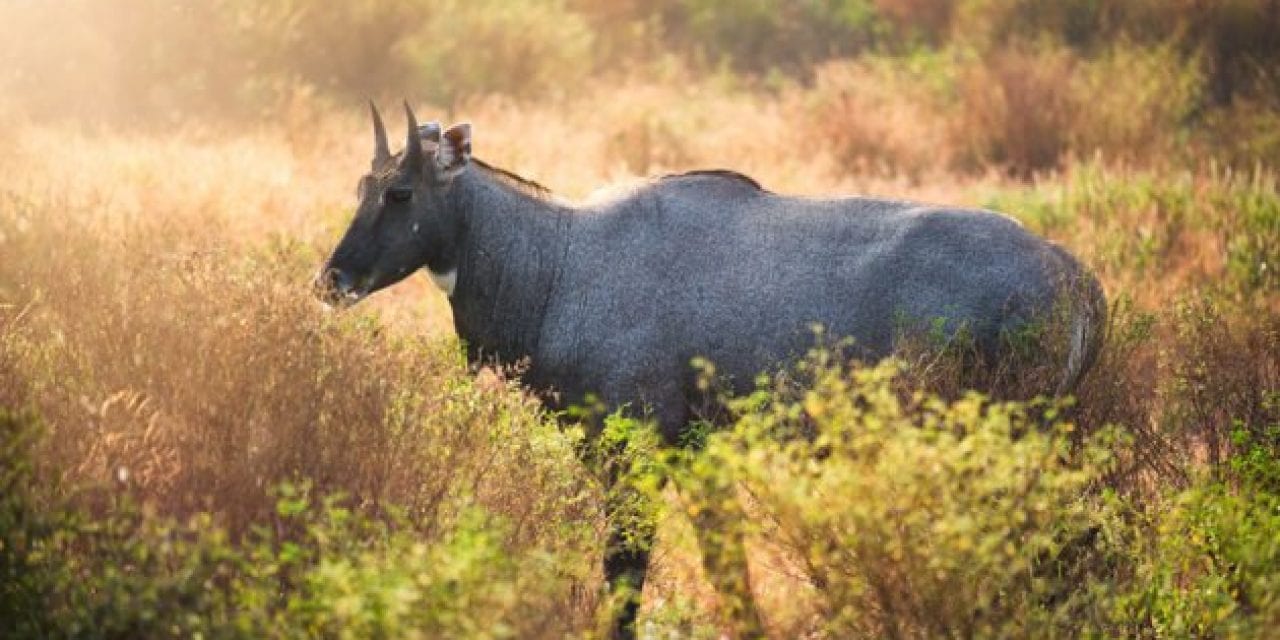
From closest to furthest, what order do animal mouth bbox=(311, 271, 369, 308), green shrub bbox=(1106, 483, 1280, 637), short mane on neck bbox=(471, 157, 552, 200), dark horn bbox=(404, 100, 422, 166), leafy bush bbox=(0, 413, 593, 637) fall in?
leafy bush bbox=(0, 413, 593, 637) < green shrub bbox=(1106, 483, 1280, 637) < animal mouth bbox=(311, 271, 369, 308) < dark horn bbox=(404, 100, 422, 166) < short mane on neck bbox=(471, 157, 552, 200)

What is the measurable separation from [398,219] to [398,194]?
12 cm

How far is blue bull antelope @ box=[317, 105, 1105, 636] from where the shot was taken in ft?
23.0

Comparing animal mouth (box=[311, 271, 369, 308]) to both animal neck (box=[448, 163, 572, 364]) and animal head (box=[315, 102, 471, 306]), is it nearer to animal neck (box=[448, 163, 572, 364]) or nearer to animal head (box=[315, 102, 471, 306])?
animal head (box=[315, 102, 471, 306])

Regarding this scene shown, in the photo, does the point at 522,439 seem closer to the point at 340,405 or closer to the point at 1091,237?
the point at 340,405

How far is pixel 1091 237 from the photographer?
1311 centimetres

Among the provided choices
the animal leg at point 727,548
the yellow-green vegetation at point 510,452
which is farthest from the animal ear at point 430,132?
the animal leg at point 727,548

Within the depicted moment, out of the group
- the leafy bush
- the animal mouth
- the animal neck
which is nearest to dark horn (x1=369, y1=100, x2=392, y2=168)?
the animal neck

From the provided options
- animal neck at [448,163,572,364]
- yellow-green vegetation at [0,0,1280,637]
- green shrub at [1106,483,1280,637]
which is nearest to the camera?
yellow-green vegetation at [0,0,1280,637]

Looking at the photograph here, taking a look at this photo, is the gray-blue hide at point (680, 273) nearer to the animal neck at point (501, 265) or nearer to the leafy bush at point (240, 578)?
the animal neck at point (501, 265)

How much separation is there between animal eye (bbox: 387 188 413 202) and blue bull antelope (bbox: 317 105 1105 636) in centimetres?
1

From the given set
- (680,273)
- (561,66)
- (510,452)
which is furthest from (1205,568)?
(561,66)

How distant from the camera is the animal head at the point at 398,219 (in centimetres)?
708

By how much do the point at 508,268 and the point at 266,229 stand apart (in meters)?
4.23

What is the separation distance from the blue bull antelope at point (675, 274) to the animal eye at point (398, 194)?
13 millimetres
